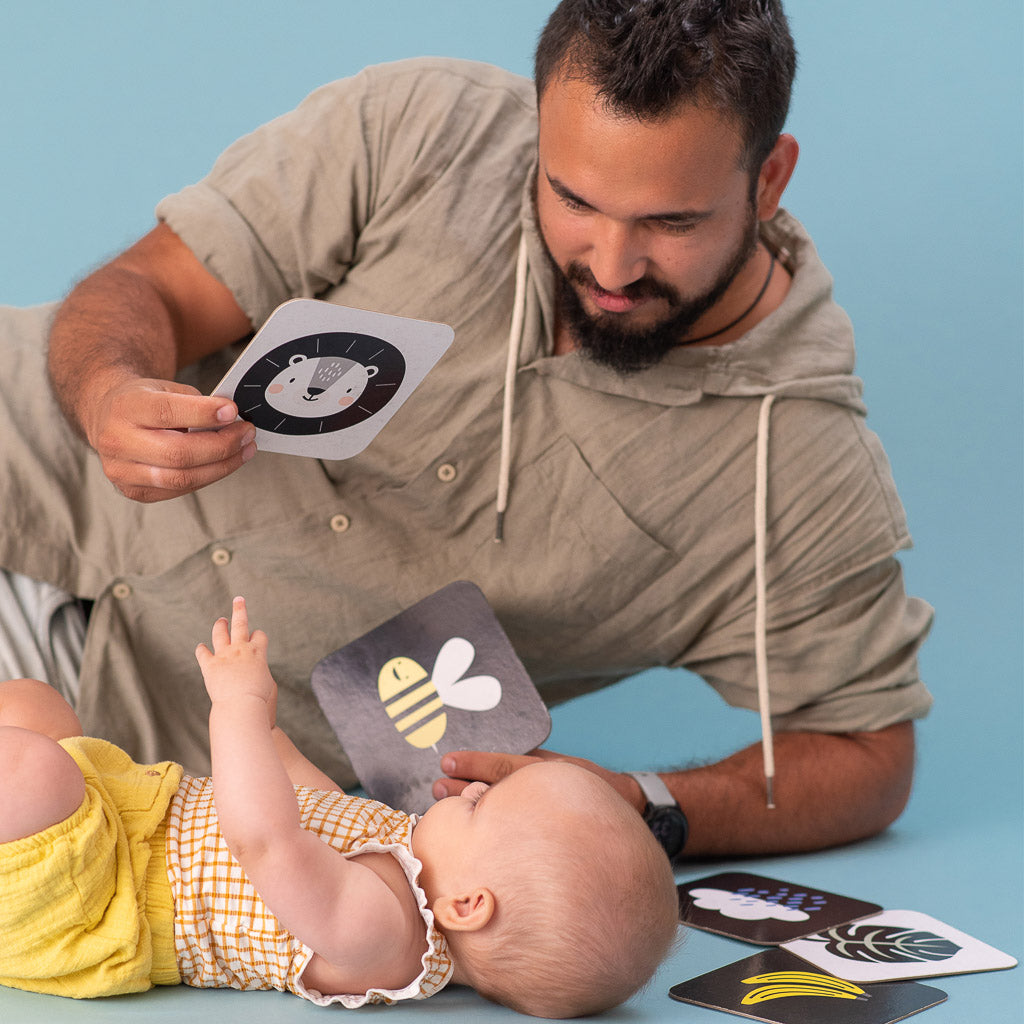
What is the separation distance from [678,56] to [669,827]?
0.98 metres

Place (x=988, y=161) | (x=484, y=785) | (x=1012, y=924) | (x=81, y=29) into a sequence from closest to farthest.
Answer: (x=484, y=785) < (x=1012, y=924) < (x=988, y=161) < (x=81, y=29)

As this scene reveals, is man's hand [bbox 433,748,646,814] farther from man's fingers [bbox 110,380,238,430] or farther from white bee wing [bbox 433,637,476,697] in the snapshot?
man's fingers [bbox 110,380,238,430]

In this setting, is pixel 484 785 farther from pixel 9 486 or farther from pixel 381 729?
pixel 9 486

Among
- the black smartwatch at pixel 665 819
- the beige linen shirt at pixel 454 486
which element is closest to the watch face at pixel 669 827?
the black smartwatch at pixel 665 819

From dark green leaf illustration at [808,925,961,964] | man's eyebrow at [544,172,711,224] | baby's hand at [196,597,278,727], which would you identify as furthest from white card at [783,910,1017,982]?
man's eyebrow at [544,172,711,224]

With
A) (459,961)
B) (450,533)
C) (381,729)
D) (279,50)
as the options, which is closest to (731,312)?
(450,533)

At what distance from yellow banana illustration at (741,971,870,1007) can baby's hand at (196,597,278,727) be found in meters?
0.58

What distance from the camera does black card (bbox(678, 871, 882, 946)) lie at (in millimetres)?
1552

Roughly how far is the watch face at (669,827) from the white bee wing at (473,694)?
0.26m

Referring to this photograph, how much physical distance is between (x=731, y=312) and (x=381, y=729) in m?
0.79

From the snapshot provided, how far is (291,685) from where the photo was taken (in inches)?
78.8

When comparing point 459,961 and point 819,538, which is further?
point 819,538

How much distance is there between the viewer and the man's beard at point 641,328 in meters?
1.84

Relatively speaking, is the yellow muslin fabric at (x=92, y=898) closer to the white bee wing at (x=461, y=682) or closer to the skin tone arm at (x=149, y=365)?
the skin tone arm at (x=149, y=365)
